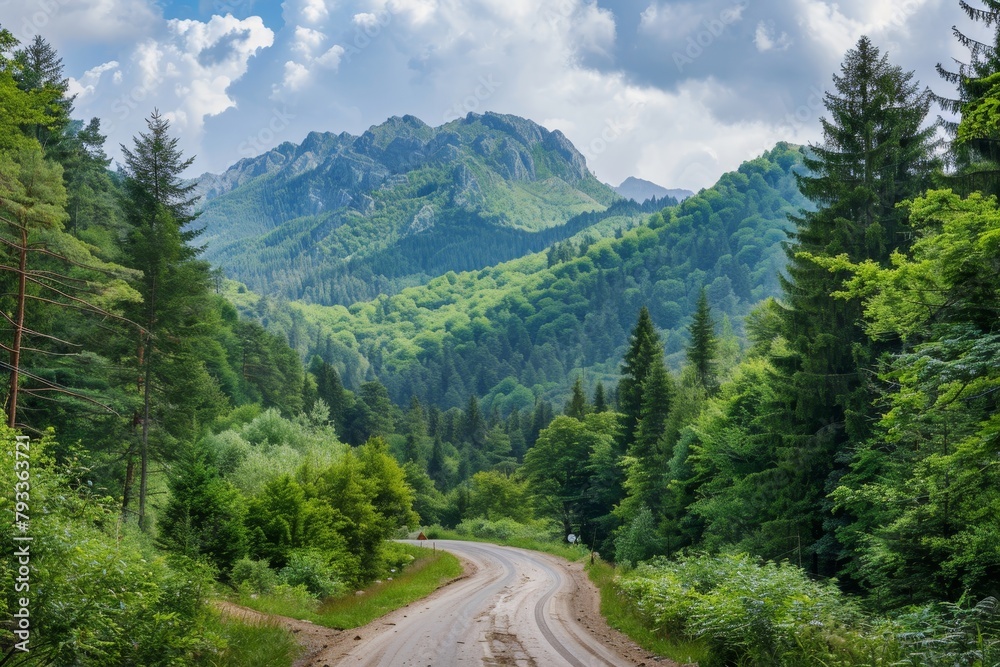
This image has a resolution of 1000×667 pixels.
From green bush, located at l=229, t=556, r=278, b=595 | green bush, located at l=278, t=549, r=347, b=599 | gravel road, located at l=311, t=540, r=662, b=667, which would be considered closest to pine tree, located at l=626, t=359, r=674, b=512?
gravel road, located at l=311, t=540, r=662, b=667

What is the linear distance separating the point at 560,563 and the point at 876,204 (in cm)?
3373

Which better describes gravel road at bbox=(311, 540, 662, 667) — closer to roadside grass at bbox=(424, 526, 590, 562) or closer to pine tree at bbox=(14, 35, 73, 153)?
roadside grass at bbox=(424, 526, 590, 562)

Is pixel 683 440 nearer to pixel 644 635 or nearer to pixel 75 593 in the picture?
pixel 644 635

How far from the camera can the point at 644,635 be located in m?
17.4

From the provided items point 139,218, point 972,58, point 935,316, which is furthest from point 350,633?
point 139,218

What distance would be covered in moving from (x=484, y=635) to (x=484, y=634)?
178 mm

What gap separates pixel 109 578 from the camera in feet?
27.1

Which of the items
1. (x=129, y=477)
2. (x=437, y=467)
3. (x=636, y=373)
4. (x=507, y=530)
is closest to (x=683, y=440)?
(x=636, y=373)

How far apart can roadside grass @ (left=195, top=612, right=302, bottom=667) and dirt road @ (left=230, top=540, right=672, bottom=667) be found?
0.57 m

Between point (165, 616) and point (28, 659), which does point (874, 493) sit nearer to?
point (165, 616)

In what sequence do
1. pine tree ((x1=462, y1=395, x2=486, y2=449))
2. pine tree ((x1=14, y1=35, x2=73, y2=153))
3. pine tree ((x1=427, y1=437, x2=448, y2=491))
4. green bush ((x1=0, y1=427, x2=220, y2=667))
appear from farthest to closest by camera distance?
pine tree ((x1=462, y1=395, x2=486, y2=449)) → pine tree ((x1=427, y1=437, x2=448, y2=491)) → pine tree ((x1=14, y1=35, x2=73, y2=153)) → green bush ((x1=0, y1=427, x2=220, y2=667))

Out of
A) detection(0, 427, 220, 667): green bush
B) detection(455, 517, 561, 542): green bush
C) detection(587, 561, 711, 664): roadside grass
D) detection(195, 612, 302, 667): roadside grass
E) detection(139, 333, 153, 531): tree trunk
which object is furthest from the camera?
detection(455, 517, 561, 542): green bush

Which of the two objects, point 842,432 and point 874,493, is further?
point 842,432

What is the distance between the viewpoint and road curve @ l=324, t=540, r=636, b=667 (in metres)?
14.5
